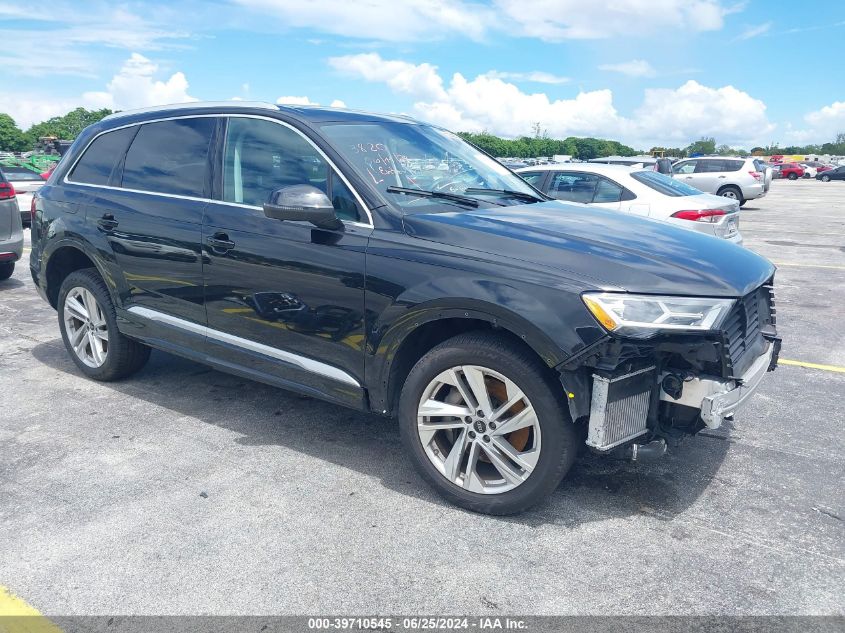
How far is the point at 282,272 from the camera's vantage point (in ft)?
12.4

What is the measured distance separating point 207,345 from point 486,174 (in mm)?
1995

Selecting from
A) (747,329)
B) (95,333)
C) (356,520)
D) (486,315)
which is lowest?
Result: (356,520)

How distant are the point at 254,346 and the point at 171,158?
4.57 feet

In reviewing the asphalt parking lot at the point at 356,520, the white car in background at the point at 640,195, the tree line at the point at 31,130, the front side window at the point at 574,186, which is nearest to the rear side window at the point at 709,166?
the white car in background at the point at 640,195

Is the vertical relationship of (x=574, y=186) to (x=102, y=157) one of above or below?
below

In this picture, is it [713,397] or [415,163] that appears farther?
[415,163]

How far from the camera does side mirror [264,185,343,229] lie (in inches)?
137

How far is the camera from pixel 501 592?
2777 mm

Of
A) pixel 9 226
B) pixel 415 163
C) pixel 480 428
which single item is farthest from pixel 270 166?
pixel 9 226

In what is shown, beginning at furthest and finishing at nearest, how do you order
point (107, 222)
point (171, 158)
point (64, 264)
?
point (64, 264) < point (107, 222) < point (171, 158)

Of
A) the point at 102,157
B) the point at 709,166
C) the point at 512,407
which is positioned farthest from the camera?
the point at 709,166

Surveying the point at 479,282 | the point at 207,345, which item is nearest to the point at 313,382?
the point at 207,345

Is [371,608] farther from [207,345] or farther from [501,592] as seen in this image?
[207,345]

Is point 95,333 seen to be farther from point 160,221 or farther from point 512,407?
point 512,407
